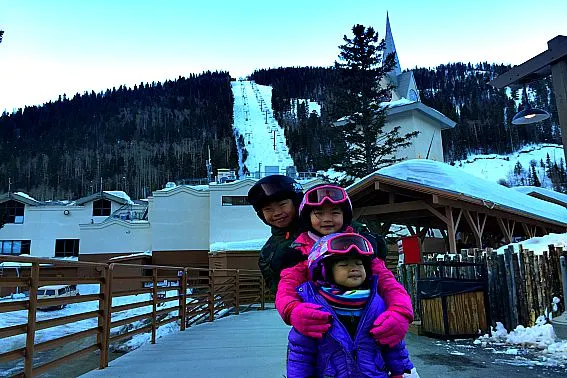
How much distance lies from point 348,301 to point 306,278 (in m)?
0.38

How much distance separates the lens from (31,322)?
11.3 feet

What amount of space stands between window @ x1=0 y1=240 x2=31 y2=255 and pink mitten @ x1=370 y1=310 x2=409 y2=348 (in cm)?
4283

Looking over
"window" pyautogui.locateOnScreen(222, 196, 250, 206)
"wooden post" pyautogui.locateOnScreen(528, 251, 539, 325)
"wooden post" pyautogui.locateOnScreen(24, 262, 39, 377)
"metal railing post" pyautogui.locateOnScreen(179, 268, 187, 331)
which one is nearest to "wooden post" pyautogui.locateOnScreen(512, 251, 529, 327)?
"wooden post" pyautogui.locateOnScreen(528, 251, 539, 325)

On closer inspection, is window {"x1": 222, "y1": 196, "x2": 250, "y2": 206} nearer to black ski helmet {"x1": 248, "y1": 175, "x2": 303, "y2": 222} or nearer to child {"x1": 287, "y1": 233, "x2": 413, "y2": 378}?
black ski helmet {"x1": 248, "y1": 175, "x2": 303, "y2": 222}

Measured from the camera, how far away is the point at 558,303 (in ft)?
22.3

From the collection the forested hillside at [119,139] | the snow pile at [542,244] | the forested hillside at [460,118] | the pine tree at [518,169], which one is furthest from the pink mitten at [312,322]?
the pine tree at [518,169]

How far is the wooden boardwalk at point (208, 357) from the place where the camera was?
4504 millimetres

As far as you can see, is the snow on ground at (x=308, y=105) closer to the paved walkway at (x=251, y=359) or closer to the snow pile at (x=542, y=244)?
the snow pile at (x=542, y=244)

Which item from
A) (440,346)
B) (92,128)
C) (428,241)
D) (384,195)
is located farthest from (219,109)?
(440,346)

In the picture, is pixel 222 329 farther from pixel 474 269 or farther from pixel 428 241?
pixel 428 241

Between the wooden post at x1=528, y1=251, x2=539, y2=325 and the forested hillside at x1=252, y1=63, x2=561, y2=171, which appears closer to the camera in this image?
the wooden post at x1=528, y1=251, x2=539, y2=325

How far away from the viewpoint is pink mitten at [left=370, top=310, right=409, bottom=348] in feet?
7.07

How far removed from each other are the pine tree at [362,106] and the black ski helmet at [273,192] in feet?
71.9

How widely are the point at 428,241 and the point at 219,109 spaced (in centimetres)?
10067
